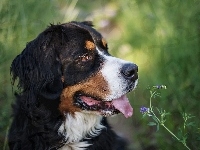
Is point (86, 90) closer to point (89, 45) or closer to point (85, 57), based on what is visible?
point (85, 57)

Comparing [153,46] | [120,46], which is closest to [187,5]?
[153,46]

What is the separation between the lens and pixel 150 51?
20.0 ft

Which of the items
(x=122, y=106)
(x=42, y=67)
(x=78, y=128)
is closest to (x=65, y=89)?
(x=42, y=67)

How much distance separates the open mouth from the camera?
4332 mm

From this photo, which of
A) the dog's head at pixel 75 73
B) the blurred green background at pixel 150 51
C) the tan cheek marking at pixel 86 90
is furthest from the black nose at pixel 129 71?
the blurred green background at pixel 150 51

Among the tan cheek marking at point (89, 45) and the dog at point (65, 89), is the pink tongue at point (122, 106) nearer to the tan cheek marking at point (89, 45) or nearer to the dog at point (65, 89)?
the dog at point (65, 89)

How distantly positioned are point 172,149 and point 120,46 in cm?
179

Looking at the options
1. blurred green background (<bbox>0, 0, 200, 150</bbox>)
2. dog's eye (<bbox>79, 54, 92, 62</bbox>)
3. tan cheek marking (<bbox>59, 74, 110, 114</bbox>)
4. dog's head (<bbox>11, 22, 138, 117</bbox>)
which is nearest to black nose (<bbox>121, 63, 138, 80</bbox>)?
dog's head (<bbox>11, 22, 138, 117</bbox>)

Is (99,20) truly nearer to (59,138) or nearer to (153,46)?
(153,46)

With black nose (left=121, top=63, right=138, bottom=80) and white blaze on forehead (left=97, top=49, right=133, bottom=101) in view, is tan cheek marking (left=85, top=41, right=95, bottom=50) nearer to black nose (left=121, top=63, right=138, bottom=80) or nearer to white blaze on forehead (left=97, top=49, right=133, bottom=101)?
white blaze on forehead (left=97, top=49, right=133, bottom=101)

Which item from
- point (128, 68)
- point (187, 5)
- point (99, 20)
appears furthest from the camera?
point (99, 20)

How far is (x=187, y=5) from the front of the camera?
579 centimetres

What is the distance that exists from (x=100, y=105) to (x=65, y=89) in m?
0.32

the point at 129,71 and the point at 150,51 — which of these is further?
the point at 150,51
